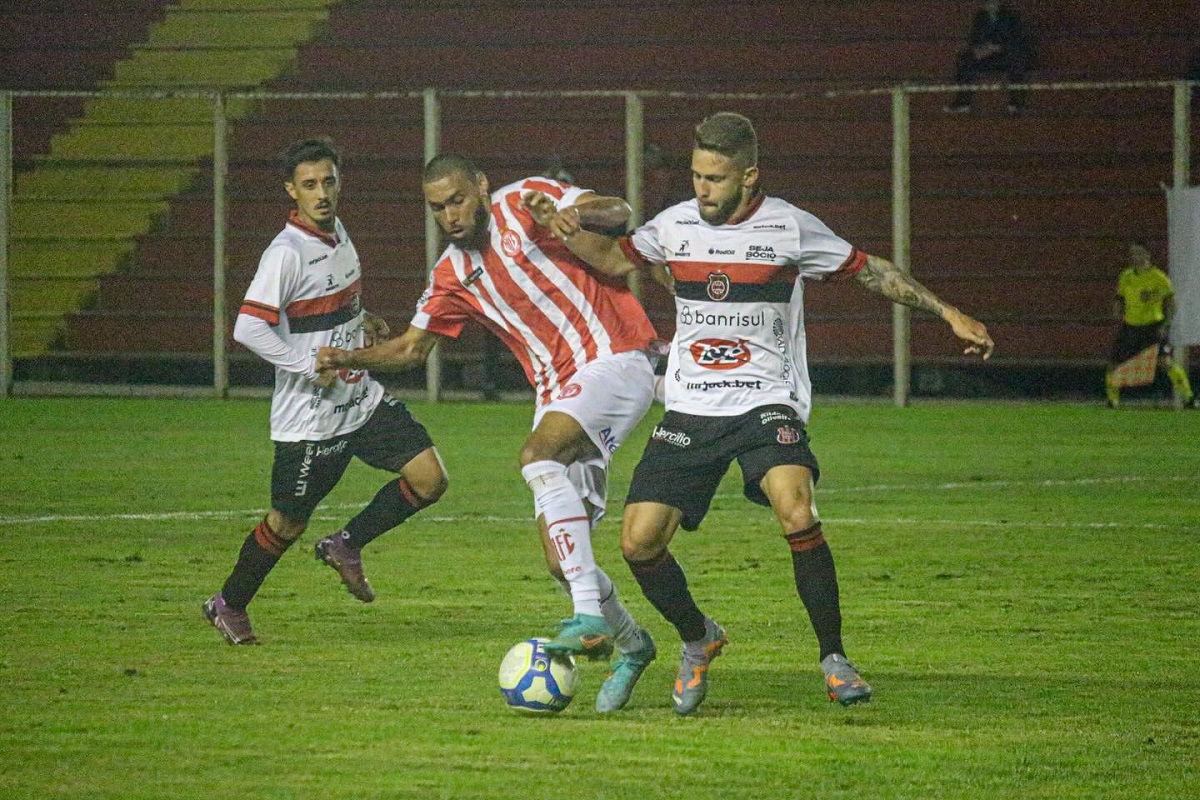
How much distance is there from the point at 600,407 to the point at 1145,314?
15.1 metres

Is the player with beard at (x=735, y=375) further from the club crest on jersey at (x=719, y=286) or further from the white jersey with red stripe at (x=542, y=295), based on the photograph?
the white jersey with red stripe at (x=542, y=295)

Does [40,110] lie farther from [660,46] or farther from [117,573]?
[117,573]

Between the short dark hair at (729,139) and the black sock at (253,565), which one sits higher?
the short dark hair at (729,139)

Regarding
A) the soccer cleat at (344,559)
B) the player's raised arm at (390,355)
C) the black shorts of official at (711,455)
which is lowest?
the soccer cleat at (344,559)

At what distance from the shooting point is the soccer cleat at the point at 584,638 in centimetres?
674

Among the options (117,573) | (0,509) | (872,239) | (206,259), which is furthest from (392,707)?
(206,259)

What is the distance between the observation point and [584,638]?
6.78 meters

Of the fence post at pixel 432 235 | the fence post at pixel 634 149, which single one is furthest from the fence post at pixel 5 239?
the fence post at pixel 634 149

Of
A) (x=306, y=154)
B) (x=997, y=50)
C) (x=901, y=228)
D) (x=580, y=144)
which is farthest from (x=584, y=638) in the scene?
(x=580, y=144)

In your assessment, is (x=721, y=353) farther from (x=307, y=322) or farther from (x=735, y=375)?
(x=307, y=322)

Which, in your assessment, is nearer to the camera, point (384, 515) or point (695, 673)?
point (695, 673)

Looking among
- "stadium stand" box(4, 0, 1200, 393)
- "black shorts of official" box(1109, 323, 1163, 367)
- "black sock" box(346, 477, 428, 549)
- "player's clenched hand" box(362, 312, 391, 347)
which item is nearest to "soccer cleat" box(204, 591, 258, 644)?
"black sock" box(346, 477, 428, 549)

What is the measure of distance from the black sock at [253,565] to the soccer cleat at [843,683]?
2544mm

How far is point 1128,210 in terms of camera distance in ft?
77.2
